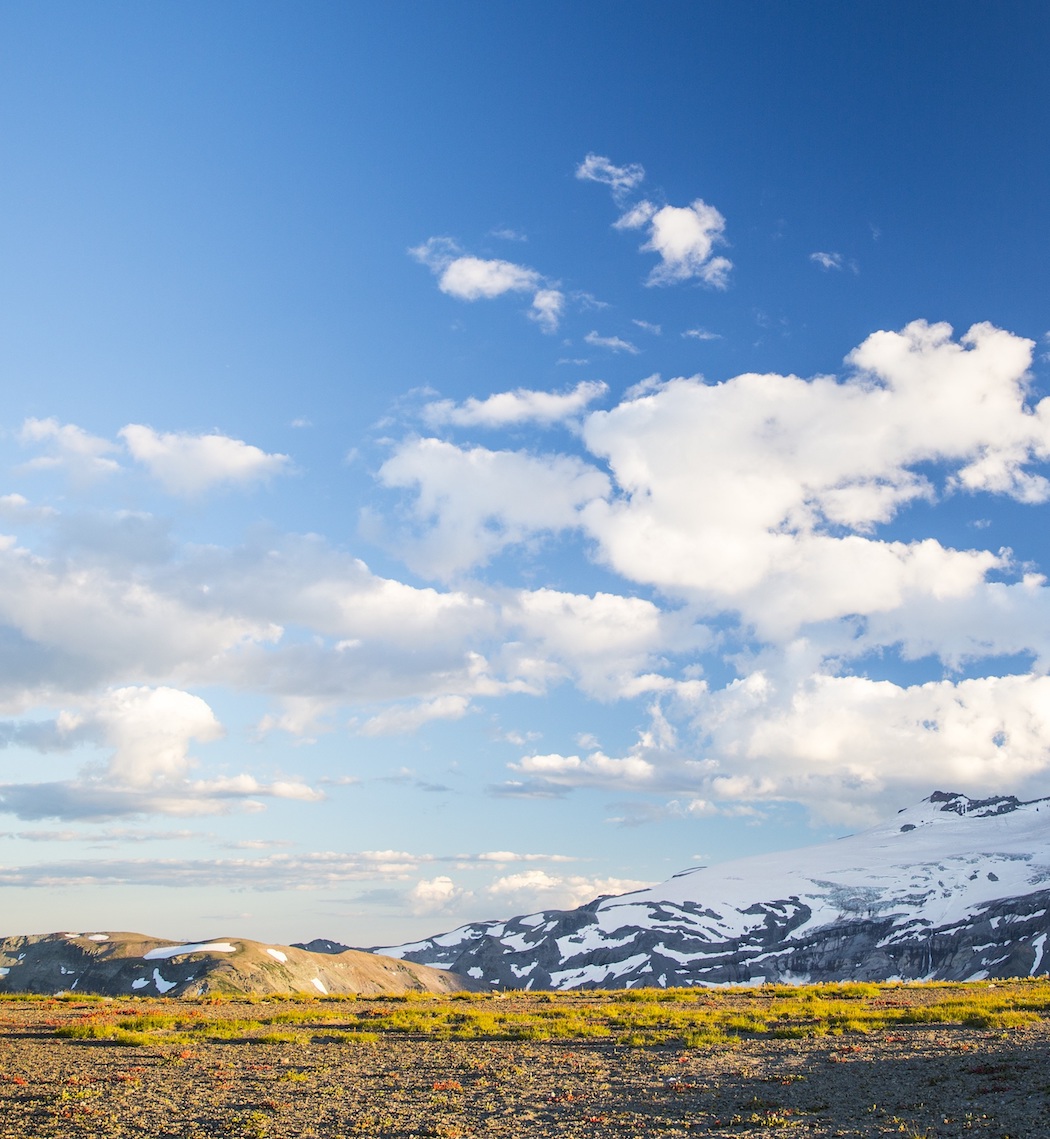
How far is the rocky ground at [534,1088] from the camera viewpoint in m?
22.2

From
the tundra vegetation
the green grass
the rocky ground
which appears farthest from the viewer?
the green grass

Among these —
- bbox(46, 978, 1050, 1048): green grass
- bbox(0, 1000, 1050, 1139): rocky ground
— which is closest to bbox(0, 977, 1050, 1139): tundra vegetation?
bbox(0, 1000, 1050, 1139): rocky ground

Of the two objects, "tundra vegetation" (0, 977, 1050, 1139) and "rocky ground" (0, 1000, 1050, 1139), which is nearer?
"rocky ground" (0, 1000, 1050, 1139)

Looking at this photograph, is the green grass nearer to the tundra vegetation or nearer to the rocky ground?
the tundra vegetation

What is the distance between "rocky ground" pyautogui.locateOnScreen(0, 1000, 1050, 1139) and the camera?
22.2 metres

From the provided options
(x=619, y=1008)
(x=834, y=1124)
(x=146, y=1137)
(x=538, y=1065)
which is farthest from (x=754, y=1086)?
(x=619, y=1008)

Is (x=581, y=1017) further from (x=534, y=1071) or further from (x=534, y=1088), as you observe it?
(x=534, y=1088)

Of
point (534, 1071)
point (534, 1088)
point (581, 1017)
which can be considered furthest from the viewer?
point (581, 1017)

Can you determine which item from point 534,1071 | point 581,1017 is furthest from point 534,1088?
point 581,1017

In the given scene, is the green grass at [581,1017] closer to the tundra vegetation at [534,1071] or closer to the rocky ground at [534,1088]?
the tundra vegetation at [534,1071]

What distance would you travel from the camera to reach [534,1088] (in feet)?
86.3

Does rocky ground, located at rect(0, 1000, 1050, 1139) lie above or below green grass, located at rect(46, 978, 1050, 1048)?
above

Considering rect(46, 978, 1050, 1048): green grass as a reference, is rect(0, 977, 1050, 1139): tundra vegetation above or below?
above

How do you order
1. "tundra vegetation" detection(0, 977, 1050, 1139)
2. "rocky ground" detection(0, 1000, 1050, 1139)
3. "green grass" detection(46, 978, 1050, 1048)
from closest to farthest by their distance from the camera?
"rocky ground" detection(0, 1000, 1050, 1139) → "tundra vegetation" detection(0, 977, 1050, 1139) → "green grass" detection(46, 978, 1050, 1048)
